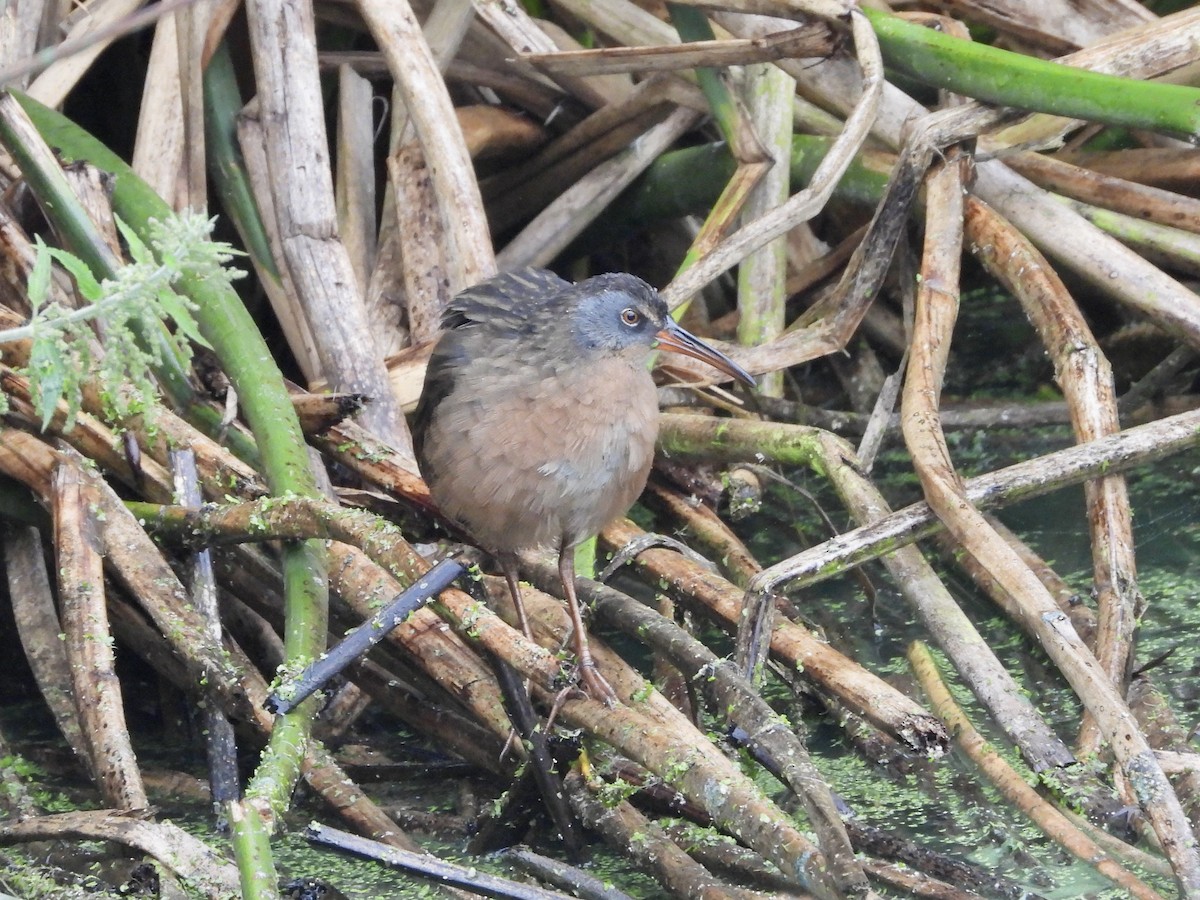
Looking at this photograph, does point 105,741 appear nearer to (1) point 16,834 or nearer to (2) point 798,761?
(1) point 16,834

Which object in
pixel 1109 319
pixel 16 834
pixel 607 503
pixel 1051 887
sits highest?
pixel 1109 319

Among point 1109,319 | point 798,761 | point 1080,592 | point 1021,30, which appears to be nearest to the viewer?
point 798,761

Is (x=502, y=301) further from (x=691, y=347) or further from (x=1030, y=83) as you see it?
(x=1030, y=83)

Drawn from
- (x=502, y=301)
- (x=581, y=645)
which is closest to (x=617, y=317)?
(x=502, y=301)

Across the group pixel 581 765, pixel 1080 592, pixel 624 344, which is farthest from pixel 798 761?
pixel 1080 592

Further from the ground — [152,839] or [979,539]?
[979,539]

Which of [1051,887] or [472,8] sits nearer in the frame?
[1051,887]

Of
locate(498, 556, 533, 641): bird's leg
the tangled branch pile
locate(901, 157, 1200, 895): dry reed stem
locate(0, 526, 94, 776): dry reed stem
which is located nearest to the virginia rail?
locate(498, 556, 533, 641): bird's leg
